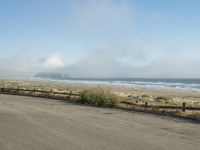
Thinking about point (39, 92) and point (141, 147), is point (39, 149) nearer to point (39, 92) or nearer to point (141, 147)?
point (141, 147)

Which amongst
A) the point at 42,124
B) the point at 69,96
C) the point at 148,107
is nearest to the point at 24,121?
the point at 42,124

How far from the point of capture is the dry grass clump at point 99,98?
25.7 meters

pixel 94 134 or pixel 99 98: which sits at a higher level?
pixel 99 98

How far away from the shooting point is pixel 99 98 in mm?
26828

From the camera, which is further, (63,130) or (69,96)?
(69,96)

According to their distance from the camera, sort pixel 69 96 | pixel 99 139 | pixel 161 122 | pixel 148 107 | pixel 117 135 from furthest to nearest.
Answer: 1. pixel 69 96
2. pixel 148 107
3. pixel 161 122
4. pixel 117 135
5. pixel 99 139

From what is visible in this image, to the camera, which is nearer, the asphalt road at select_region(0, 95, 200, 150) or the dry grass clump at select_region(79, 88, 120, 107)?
the asphalt road at select_region(0, 95, 200, 150)

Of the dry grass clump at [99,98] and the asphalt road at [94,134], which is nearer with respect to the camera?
the asphalt road at [94,134]

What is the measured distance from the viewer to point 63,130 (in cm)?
1312

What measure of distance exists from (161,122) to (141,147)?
21.6 feet

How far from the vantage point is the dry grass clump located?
25.7 meters

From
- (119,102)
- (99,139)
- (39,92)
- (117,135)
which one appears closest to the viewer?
(99,139)

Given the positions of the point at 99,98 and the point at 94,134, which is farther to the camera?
the point at 99,98

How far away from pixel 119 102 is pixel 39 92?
1548 cm
